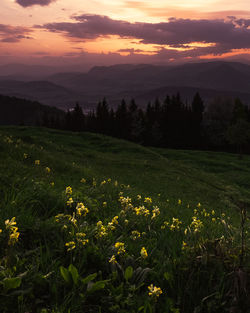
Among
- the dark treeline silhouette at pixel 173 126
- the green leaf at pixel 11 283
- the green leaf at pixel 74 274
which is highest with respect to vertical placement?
the green leaf at pixel 11 283

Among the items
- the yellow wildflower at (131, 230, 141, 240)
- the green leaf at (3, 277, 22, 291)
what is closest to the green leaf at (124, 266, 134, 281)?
the yellow wildflower at (131, 230, 141, 240)

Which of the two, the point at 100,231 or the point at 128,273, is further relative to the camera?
the point at 100,231

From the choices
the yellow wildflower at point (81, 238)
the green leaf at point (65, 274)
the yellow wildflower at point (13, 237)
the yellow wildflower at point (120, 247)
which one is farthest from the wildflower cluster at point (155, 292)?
the yellow wildflower at point (13, 237)

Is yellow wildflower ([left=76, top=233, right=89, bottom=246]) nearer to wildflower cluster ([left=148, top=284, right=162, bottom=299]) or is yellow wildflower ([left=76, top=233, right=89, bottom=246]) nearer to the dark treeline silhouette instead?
wildflower cluster ([left=148, top=284, right=162, bottom=299])

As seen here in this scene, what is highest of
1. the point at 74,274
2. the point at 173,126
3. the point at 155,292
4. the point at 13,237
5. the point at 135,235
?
the point at 13,237

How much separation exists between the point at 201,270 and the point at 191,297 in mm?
351

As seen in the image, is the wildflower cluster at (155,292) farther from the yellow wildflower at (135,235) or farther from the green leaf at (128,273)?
the yellow wildflower at (135,235)

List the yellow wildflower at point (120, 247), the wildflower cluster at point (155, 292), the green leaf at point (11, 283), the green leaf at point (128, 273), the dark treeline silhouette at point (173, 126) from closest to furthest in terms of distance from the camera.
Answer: the green leaf at point (11, 283), the wildflower cluster at point (155, 292), the green leaf at point (128, 273), the yellow wildflower at point (120, 247), the dark treeline silhouette at point (173, 126)

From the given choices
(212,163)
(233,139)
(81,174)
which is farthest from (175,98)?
(81,174)

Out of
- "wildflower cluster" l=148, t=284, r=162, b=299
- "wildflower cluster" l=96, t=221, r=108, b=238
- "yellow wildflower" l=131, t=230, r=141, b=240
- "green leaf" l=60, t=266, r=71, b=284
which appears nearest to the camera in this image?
"wildflower cluster" l=148, t=284, r=162, b=299

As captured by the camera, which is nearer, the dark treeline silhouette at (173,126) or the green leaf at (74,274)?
the green leaf at (74,274)

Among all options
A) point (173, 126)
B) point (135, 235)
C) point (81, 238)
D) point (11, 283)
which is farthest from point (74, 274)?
point (173, 126)

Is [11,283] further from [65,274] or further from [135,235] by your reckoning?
[135,235]

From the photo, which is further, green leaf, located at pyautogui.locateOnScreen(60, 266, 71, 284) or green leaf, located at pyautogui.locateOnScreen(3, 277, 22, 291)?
green leaf, located at pyautogui.locateOnScreen(60, 266, 71, 284)
